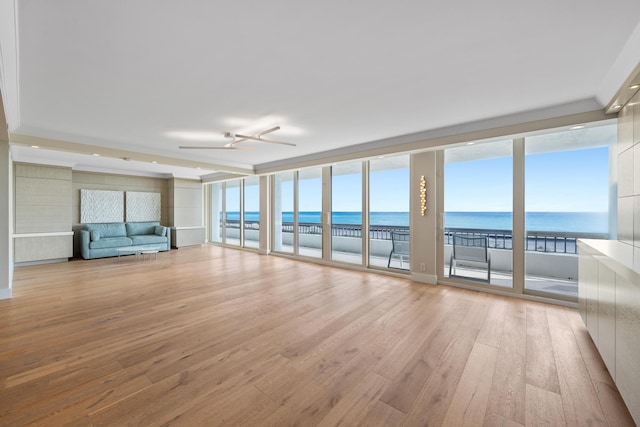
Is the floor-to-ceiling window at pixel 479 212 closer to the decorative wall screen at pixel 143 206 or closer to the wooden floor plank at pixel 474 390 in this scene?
the wooden floor plank at pixel 474 390

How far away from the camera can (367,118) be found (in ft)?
12.4

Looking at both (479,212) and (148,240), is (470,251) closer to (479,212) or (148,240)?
(479,212)

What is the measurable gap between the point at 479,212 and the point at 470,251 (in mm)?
664

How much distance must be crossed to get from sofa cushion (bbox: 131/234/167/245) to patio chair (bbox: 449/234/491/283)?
796 centimetres

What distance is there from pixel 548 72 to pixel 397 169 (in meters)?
3.05

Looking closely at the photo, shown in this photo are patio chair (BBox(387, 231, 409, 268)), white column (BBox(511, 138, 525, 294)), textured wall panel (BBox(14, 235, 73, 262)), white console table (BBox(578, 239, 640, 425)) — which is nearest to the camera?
white console table (BBox(578, 239, 640, 425))

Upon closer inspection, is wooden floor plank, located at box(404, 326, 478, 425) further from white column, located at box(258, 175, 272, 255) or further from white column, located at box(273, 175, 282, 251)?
white column, located at box(258, 175, 272, 255)

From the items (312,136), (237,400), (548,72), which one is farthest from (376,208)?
(237,400)

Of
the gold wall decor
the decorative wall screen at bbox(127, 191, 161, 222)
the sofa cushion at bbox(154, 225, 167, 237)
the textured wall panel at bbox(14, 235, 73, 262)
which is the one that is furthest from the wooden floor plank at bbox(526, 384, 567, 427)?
the decorative wall screen at bbox(127, 191, 161, 222)

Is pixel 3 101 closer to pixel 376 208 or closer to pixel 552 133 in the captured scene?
pixel 376 208

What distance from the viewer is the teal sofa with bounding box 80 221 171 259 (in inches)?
264

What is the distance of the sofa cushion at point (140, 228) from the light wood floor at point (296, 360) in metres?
4.43

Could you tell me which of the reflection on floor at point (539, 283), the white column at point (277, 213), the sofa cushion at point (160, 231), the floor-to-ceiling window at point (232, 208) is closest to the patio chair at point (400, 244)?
the reflection on floor at point (539, 283)

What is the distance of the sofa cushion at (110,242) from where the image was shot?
22.1 ft
